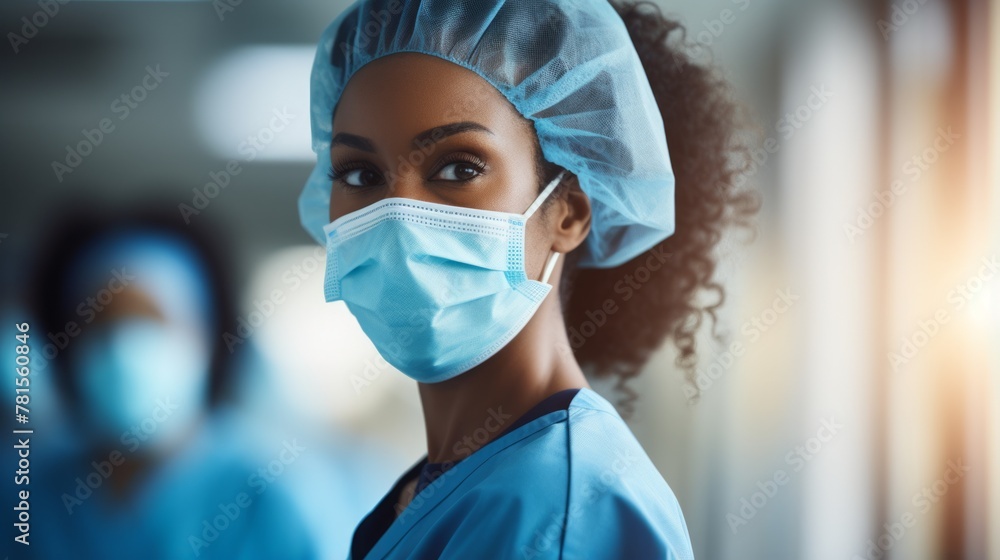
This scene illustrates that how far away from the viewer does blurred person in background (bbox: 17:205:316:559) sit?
4.87 ft

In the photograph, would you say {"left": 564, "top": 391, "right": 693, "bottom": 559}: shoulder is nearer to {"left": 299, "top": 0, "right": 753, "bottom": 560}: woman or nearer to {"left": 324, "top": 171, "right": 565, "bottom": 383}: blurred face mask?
{"left": 299, "top": 0, "right": 753, "bottom": 560}: woman

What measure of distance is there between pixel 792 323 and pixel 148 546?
1.39 metres

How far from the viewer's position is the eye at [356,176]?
3.12 ft

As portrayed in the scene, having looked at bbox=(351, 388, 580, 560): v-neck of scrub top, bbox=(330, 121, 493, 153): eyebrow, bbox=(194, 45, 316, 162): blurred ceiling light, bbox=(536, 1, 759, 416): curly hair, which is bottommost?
bbox=(351, 388, 580, 560): v-neck of scrub top

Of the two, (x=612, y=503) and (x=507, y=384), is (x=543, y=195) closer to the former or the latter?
(x=507, y=384)

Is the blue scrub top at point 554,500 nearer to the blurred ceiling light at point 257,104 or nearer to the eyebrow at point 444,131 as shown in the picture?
the eyebrow at point 444,131

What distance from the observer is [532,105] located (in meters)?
0.92

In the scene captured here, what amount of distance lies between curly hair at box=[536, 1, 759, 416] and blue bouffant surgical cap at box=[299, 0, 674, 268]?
23 cm

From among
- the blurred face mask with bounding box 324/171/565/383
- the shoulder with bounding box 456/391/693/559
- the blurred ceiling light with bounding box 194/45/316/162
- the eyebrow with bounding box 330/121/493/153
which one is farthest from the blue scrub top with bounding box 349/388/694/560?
the blurred ceiling light with bounding box 194/45/316/162

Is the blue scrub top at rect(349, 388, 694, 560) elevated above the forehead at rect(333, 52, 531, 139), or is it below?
below

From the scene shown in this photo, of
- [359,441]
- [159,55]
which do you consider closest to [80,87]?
[159,55]

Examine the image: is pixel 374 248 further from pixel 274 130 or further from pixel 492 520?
pixel 274 130

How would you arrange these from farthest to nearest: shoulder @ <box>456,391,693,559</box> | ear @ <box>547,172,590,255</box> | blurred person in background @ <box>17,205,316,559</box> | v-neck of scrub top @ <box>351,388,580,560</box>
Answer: blurred person in background @ <box>17,205,316,559</box>, ear @ <box>547,172,590,255</box>, v-neck of scrub top @ <box>351,388,580,560</box>, shoulder @ <box>456,391,693,559</box>

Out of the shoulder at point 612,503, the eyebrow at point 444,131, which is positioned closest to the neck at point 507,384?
the shoulder at point 612,503
